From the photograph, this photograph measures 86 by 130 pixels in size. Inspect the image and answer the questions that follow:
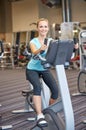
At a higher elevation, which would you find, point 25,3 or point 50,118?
point 25,3

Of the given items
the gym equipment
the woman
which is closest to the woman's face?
the woman

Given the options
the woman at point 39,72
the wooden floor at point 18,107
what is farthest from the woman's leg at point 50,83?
the wooden floor at point 18,107

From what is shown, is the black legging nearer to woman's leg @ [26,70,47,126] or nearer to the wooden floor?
woman's leg @ [26,70,47,126]

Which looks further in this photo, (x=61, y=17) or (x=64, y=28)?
(x=61, y=17)

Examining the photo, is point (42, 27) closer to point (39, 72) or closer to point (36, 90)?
point (39, 72)

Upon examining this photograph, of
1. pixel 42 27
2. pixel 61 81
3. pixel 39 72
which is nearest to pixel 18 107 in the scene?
pixel 39 72

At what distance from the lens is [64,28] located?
686cm

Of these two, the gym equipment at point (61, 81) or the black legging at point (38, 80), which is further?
the black legging at point (38, 80)

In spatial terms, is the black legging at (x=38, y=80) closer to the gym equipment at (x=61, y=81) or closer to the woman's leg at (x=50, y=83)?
the woman's leg at (x=50, y=83)

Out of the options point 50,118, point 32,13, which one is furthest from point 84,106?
point 32,13

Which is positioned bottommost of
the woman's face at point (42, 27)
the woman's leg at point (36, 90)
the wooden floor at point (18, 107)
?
the wooden floor at point (18, 107)

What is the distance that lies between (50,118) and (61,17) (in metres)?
11.9

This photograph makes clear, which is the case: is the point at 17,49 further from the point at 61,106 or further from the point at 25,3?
the point at 61,106

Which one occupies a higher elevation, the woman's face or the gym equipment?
the woman's face
